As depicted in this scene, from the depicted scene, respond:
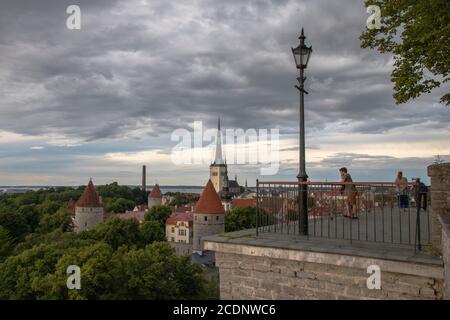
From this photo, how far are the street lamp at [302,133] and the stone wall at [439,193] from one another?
2.01 meters

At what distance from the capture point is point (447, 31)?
265 inches

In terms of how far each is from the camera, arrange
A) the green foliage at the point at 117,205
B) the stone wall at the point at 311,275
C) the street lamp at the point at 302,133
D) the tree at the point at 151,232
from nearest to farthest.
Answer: the stone wall at the point at 311,275 → the street lamp at the point at 302,133 → the tree at the point at 151,232 → the green foliage at the point at 117,205

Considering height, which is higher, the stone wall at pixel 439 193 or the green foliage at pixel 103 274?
the stone wall at pixel 439 193

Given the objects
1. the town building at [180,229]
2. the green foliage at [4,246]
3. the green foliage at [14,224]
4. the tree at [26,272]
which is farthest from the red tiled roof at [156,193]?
the tree at [26,272]

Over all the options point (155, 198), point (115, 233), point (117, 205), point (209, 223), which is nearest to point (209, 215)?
point (209, 223)

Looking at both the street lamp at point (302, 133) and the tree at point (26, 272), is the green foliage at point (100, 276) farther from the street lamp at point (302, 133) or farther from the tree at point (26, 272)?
the street lamp at point (302, 133)

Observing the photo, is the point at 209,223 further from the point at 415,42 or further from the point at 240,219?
the point at 415,42

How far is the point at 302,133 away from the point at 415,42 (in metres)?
3.83

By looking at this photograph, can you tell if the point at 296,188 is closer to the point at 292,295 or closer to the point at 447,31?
the point at 292,295

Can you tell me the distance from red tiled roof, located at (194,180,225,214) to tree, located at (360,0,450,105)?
36.6 m

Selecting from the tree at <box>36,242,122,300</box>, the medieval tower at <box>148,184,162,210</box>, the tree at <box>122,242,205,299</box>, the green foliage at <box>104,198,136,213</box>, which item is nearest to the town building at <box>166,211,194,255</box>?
the medieval tower at <box>148,184,162,210</box>

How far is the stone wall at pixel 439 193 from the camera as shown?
5188 mm
